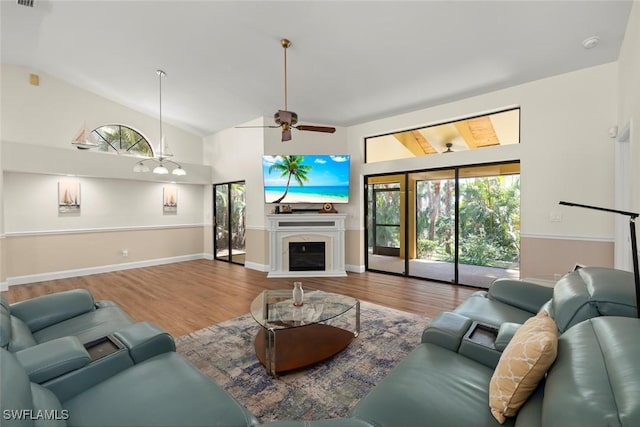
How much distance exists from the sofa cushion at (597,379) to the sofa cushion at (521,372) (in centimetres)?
5

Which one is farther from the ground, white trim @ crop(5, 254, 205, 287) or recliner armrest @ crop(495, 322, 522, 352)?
recliner armrest @ crop(495, 322, 522, 352)

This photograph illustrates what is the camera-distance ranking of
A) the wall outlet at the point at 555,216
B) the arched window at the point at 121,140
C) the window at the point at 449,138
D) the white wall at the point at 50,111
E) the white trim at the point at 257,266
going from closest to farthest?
1. the wall outlet at the point at 555,216
2. the window at the point at 449,138
3. the white wall at the point at 50,111
4. the arched window at the point at 121,140
5. the white trim at the point at 257,266

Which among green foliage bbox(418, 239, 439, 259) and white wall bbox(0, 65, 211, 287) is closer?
white wall bbox(0, 65, 211, 287)

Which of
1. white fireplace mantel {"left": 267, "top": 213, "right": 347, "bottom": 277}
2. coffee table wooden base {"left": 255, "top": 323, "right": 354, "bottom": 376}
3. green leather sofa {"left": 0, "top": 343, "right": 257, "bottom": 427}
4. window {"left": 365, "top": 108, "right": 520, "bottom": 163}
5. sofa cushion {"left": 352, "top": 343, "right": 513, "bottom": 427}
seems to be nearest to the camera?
green leather sofa {"left": 0, "top": 343, "right": 257, "bottom": 427}

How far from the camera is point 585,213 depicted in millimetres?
3633

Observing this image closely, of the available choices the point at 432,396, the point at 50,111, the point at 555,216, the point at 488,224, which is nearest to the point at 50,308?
the point at 432,396

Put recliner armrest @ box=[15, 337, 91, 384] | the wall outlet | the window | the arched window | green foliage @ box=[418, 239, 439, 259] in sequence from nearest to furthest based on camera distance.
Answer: recliner armrest @ box=[15, 337, 91, 384], the wall outlet, the window, green foliage @ box=[418, 239, 439, 259], the arched window

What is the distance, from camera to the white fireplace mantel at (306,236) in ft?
18.7

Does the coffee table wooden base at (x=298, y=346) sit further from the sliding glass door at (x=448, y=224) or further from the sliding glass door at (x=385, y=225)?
the sliding glass door at (x=385, y=225)

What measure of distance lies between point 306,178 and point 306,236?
1.15m

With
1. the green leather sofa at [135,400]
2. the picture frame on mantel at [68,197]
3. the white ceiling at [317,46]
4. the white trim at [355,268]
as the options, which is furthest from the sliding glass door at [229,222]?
the green leather sofa at [135,400]

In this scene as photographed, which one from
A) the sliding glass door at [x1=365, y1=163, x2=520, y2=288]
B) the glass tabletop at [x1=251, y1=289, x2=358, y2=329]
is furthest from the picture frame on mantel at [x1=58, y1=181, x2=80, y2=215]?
the sliding glass door at [x1=365, y1=163, x2=520, y2=288]

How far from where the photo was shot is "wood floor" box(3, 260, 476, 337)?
3652 millimetres

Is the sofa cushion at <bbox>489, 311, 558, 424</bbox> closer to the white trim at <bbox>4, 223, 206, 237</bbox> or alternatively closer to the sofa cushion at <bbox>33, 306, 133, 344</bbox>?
the sofa cushion at <bbox>33, 306, 133, 344</bbox>
